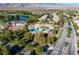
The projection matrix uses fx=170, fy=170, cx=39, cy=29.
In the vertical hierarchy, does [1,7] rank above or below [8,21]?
above

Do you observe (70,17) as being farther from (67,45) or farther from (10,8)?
(10,8)

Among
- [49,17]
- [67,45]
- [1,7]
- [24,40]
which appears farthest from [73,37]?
[1,7]

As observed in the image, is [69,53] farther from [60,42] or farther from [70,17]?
[70,17]

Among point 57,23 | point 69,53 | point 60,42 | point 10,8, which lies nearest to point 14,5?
point 10,8

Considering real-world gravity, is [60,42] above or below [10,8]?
below

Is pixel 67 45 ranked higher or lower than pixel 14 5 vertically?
lower
